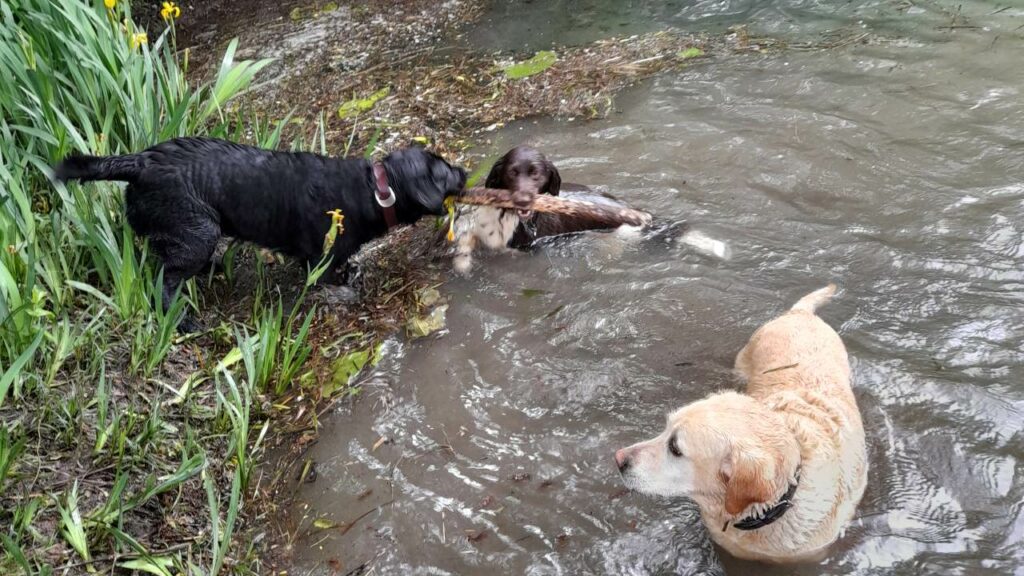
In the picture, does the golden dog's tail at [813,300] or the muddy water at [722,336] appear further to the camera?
the golden dog's tail at [813,300]

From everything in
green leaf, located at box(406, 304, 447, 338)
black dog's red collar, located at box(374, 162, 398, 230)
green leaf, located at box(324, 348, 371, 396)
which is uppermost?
black dog's red collar, located at box(374, 162, 398, 230)

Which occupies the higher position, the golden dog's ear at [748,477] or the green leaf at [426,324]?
the golden dog's ear at [748,477]

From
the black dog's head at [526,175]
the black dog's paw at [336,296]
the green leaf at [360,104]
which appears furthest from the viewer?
the green leaf at [360,104]

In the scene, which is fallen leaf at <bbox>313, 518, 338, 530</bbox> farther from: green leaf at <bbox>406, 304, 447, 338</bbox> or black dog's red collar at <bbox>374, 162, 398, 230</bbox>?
black dog's red collar at <bbox>374, 162, 398, 230</bbox>

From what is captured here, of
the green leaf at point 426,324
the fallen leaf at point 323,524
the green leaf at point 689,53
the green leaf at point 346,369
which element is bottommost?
the fallen leaf at point 323,524

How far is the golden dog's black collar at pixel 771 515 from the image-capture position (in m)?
2.44

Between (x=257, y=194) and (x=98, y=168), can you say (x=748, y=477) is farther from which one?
(x=98, y=168)

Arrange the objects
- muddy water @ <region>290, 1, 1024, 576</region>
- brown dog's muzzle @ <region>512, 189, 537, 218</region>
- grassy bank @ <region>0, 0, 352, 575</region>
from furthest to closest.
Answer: brown dog's muzzle @ <region>512, 189, 537, 218</region>
muddy water @ <region>290, 1, 1024, 576</region>
grassy bank @ <region>0, 0, 352, 575</region>

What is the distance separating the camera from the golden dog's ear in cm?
236

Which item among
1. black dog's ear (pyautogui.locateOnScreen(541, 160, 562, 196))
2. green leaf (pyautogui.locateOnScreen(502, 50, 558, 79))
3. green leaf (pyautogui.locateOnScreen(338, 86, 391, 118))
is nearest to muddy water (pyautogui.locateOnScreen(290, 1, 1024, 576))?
black dog's ear (pyautogui.locateOnScreen(541, 160, 562, 196))

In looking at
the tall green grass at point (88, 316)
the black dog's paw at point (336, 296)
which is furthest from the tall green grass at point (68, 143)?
the black dog's paw at point (336, 296)

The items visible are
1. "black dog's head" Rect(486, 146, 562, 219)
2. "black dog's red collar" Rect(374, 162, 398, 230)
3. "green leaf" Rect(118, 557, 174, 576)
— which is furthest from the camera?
"black dog's head" Rect(486, 146, 562, 219)

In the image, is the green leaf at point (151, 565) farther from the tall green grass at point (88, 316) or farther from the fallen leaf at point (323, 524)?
the fallen leaf at point (323, 524)

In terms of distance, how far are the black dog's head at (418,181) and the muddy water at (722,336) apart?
0.63 meters
